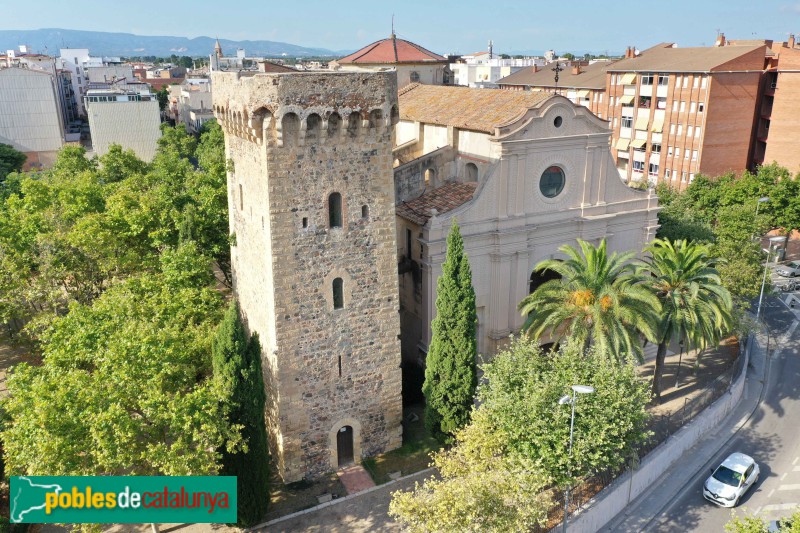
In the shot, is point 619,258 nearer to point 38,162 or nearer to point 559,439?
point 559,439

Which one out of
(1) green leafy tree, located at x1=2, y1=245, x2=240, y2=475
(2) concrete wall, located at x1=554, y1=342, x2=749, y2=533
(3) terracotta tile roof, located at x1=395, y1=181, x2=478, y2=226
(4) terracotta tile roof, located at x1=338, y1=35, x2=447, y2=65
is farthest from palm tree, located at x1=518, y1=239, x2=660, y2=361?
(4) terracotta tile roof, located at x1=338, y1=35, x2=447, y2=65

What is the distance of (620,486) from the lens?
27.6 metres

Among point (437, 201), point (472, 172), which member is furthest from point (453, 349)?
point (472, 172)

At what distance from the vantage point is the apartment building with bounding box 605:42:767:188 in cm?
6794

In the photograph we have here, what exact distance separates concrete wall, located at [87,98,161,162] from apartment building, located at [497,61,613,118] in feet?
192

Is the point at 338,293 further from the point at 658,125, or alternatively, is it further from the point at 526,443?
the point at 658,125

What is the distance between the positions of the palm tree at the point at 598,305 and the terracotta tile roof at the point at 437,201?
23.5ft

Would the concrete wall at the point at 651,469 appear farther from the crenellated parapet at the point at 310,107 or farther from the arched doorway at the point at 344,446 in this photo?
the crenellated parapet at the point at 310,107

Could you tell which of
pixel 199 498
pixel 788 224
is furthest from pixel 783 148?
pixel 199 498

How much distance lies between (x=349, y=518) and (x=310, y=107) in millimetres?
17413

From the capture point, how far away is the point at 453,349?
2919 cm

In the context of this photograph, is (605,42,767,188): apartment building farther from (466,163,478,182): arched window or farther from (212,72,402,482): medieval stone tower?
(212,72,402,482): medieval stone tower

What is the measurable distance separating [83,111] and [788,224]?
6447 inches

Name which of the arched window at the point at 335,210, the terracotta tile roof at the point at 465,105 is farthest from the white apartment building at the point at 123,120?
the arched window at the point at 335,210
